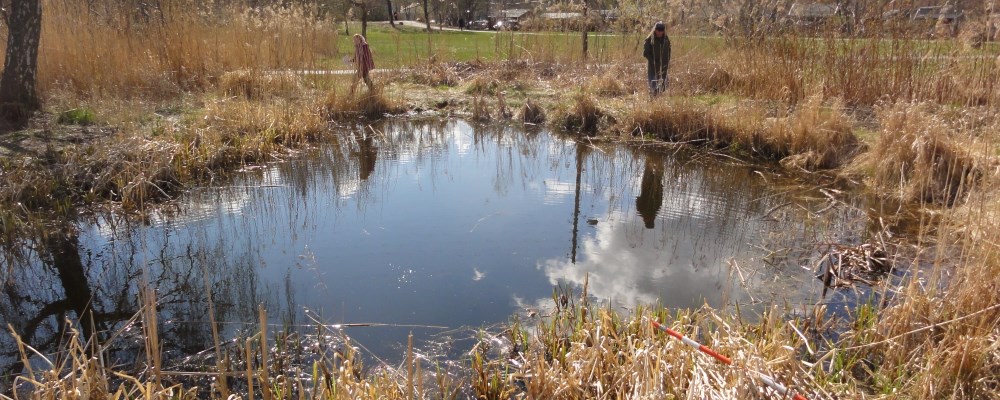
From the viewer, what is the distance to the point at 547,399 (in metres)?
3.13

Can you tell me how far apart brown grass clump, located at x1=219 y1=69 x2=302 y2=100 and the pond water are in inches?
83.6

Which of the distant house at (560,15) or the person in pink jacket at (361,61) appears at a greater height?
the distant house at (560,15)

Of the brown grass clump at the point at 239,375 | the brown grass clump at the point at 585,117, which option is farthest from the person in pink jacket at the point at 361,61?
the brown grass clump at the point at 239,375

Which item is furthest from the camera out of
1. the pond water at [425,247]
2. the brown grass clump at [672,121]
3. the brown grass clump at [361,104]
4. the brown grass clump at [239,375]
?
the brown grass clump at [361,104]

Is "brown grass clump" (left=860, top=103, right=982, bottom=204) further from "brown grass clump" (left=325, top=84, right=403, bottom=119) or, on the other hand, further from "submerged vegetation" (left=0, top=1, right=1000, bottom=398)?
"brown grass clump" (left=325, top=84, right=403, bottom=119)

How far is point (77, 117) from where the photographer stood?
7.75 m

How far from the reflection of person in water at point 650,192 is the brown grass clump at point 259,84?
5202mm

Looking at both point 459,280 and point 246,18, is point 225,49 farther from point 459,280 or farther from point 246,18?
point 459,280

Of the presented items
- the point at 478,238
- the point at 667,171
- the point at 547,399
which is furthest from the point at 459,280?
the point at 667,171

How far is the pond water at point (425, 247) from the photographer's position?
168 inches

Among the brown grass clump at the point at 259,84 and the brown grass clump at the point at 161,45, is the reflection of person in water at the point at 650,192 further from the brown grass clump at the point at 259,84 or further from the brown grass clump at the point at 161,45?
the brown grass clump at the point at 161,45

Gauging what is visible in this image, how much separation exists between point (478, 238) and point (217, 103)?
15.5ft

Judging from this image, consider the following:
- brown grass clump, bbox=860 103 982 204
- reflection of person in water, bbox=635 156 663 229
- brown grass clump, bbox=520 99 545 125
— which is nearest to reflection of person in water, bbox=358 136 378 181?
brown grass clump, bbox=520 99 545 125

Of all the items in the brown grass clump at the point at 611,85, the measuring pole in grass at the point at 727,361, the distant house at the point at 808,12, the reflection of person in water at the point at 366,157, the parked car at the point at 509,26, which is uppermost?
the parked car at the point at 509,26
